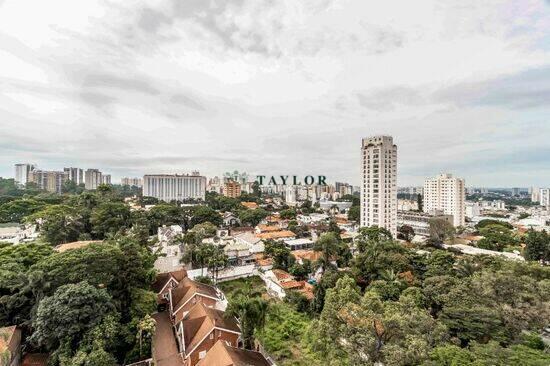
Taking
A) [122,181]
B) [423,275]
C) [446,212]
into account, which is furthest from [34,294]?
[122,181]

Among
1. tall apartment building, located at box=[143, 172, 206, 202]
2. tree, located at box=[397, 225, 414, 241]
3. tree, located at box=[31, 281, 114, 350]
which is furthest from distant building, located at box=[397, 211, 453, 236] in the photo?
tall apartment building, located at box=[143, 172, 206, 202]

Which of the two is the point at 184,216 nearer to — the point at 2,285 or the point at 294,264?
the point at 294,264

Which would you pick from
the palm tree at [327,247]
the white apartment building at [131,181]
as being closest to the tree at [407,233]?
the palm tree at [327,247]

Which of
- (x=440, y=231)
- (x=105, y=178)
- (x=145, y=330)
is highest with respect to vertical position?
(x=105, y=178)

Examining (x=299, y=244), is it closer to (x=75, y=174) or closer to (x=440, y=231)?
(x=440, y=231)

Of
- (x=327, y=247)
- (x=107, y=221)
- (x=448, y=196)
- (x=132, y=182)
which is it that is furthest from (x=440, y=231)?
(x=132, y=182)

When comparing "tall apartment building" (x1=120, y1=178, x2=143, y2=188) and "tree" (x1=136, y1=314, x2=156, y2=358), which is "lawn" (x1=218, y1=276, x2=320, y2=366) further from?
"tall apartment building" (x1=120, y1=178, x2=143, y2=188)

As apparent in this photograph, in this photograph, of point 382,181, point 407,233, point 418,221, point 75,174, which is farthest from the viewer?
point 75,174
